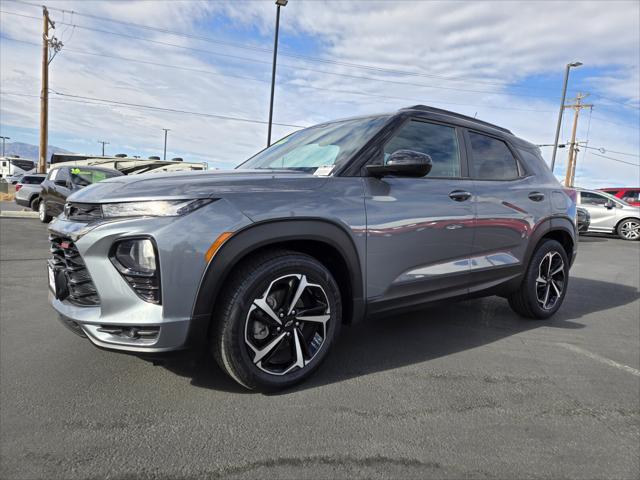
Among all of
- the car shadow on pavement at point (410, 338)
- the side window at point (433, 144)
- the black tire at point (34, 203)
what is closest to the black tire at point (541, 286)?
the car shadow on pavement at point (410, 338)

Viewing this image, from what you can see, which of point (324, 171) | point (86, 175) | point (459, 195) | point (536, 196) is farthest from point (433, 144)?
point (86, 175)

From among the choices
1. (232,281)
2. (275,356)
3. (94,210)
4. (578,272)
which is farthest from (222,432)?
(578,272)

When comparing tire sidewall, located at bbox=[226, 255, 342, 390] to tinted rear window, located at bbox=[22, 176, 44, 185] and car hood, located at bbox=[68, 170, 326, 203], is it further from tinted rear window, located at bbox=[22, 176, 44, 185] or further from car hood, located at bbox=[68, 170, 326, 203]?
tinted rear window, located at bbox=[22, 176, 44, 185]

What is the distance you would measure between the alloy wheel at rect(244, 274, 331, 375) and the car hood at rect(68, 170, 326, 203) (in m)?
0.53

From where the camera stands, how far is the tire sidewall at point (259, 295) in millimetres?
2320

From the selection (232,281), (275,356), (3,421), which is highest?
(232,281)

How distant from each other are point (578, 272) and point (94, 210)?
7701 mm

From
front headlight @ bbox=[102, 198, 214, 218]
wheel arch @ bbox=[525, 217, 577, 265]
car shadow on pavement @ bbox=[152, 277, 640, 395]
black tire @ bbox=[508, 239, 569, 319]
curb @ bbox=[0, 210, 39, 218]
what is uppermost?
front headlight @ bbox=[102, 198, 214, 218]

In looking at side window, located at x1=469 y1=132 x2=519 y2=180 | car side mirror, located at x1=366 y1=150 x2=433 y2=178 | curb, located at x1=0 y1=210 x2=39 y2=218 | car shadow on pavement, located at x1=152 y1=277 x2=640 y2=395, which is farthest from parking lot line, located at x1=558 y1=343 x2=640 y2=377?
curb, located at x1=0 y1=210 x2=39 y2=218

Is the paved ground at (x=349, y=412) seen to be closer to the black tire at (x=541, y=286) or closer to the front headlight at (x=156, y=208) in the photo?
the black tire at (x=541, y=286)

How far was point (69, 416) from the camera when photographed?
7.38 feet

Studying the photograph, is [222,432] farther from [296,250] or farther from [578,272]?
[578,272]

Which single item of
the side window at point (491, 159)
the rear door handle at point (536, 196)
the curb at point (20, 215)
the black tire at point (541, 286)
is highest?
the side window at point (491, 159)

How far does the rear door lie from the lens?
3520 mm
